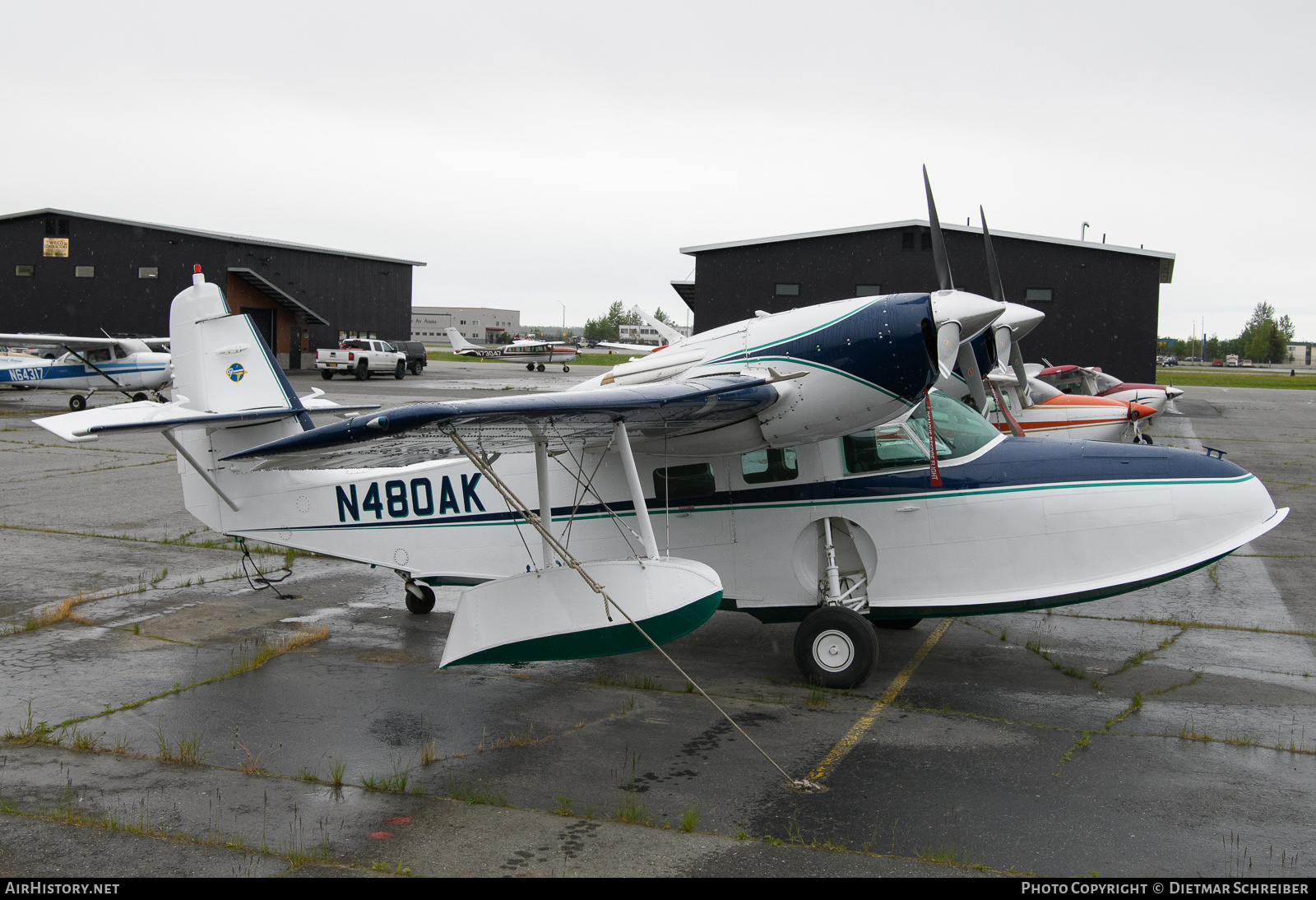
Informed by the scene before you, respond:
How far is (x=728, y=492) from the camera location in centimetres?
750

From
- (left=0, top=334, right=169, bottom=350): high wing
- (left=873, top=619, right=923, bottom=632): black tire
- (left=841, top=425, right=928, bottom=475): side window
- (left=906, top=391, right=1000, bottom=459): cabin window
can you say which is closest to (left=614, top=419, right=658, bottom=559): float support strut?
(left=841, top=425, right=928, bottom=475): side window

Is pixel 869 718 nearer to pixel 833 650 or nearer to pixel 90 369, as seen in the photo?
pixel 833 650

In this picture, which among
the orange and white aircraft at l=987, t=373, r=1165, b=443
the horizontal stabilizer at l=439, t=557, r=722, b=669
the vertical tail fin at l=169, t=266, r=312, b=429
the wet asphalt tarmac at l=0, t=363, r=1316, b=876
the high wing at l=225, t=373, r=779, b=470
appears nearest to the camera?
the wet asphalt tarmac at l=0, t=363, r=1316, b=876

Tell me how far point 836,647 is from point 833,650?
29 millimetres

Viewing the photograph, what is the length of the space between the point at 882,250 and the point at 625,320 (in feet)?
500

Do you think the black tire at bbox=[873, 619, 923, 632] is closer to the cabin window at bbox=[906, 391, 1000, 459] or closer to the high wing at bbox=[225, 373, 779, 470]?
the cabin window at bbox=[906, 391, 1000, 459]

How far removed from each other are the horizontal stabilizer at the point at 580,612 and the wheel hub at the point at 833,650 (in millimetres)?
1446

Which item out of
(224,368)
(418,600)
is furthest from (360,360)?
(224,368)

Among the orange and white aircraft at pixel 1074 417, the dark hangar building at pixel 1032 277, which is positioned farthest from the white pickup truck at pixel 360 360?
the orange and white aircraft at pixel 1074 417

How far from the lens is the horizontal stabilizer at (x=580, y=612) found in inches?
231

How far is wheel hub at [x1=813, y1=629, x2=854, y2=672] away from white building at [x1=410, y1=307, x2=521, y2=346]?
522 feet

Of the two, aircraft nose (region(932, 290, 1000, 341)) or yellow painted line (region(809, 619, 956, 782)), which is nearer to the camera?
yellow painted line (region(809, 619, 956, 782))

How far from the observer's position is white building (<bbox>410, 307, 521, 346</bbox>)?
6649 inches

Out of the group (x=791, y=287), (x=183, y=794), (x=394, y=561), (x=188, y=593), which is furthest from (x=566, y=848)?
(x=791, y=287)
